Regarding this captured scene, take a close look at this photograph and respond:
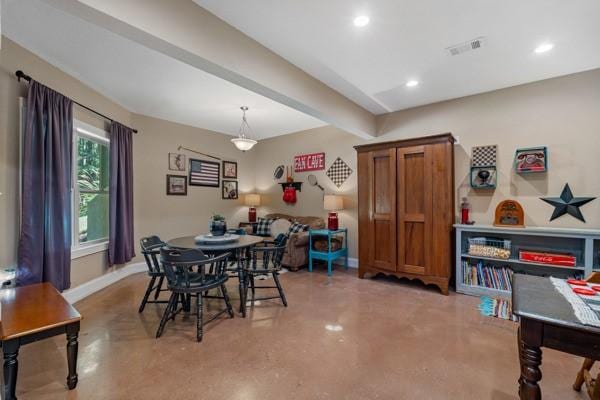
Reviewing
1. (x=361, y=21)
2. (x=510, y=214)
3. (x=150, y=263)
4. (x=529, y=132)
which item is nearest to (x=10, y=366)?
(x=150, y=263)

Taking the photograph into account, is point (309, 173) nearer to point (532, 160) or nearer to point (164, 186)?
point (164, 186)

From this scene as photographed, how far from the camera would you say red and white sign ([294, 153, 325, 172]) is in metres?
5.27

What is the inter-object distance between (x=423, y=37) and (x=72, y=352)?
3.56 meters

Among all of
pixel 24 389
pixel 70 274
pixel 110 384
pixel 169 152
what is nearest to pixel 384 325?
pixel 110 384

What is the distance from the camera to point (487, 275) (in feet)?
10.9

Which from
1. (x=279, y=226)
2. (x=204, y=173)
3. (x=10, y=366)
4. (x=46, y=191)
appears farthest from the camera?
(x=204, y=173)

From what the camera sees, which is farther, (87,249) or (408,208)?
(408,208)

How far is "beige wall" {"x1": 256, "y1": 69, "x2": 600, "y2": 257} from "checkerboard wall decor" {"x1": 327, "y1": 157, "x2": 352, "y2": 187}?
0.87 meters

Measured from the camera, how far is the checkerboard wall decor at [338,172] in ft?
16.2

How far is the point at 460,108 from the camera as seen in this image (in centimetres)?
373

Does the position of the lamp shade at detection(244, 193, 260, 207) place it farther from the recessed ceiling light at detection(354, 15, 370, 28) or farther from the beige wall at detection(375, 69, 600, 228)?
the recessed ceiling light at detection(354, 15, 370, 28)

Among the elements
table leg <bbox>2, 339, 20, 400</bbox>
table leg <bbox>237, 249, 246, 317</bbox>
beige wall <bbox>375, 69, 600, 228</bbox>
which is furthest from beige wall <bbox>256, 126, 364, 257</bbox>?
table leg <bbox>2, 339, 20, 400</bbox>

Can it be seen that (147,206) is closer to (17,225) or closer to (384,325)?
(17,225)

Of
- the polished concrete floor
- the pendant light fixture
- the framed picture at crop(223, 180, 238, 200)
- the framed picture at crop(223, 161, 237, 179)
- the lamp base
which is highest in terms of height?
the pendant light fixture
